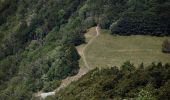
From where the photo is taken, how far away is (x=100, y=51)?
146500 mm

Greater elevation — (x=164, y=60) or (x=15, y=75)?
(x=164, y=60)

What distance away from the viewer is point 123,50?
147 meters

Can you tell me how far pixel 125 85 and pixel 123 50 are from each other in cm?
4239

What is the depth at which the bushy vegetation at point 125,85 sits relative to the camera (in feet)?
319

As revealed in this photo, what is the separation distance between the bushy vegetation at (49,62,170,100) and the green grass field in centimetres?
1843

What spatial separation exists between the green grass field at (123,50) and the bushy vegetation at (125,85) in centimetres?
1843

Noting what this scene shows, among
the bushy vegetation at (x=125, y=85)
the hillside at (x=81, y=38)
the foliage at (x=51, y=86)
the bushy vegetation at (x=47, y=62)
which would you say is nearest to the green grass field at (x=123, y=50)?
the hillside at (x=81, y=38)

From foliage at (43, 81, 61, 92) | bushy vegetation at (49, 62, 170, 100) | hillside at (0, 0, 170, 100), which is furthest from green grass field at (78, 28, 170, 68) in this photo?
bushy vegetation at (49, 62, 170, 100)

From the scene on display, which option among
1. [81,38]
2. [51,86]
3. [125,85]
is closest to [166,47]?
[81,38]

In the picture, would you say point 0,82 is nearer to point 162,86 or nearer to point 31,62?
point 31,62

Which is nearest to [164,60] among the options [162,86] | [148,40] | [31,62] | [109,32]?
[148,40]

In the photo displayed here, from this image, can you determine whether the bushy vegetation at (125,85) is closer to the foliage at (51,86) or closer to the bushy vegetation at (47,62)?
the foliage at (51,86)

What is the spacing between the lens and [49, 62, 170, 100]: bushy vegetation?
97.3 meters

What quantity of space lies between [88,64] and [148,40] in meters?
19.9
